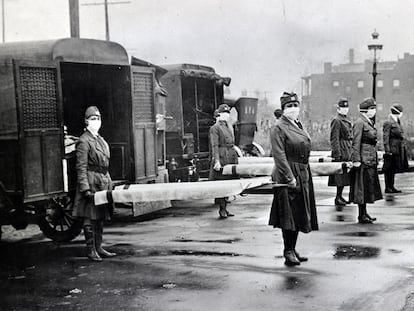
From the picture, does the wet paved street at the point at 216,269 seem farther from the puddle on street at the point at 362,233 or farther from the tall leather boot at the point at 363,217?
the tall leather boot at the point at 363,217

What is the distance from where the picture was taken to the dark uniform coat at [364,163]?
387 inches

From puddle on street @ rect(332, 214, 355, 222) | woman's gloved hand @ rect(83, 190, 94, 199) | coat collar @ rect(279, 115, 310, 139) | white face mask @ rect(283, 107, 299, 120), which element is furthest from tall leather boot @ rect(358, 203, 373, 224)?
woman's gloved hand @ rect(83, 190, 94, 199)

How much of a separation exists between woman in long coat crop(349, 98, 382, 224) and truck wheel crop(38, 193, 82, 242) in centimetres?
452

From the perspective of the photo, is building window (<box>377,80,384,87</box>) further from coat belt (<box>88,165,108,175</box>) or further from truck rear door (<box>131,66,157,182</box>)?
coat belt (<box>88,165,108,175</box>)

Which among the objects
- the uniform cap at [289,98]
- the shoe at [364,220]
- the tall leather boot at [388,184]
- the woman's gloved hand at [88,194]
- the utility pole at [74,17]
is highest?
the utility pole at [74,17]

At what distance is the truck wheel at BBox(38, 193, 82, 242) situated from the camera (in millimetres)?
9297

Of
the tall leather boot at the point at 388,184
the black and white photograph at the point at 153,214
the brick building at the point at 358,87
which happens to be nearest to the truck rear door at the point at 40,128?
the black and white photograph at the point at 153,214

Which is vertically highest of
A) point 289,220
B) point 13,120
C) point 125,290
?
point 13,120

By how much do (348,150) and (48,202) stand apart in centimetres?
605

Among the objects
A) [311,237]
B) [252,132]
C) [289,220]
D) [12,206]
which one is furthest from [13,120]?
[252,132]

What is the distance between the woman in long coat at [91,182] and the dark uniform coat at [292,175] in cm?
231

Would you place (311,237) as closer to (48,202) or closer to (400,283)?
(400,283)

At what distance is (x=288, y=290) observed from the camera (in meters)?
6.14

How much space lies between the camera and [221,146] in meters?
11.4
